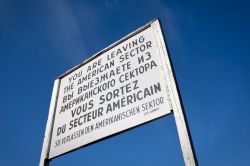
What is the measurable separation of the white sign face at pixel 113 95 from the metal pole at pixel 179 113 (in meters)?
0.05

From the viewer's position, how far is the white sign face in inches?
104

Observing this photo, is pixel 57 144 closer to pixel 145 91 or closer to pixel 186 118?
pixel 145 91

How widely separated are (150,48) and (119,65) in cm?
50

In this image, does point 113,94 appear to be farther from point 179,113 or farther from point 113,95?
point 179,113

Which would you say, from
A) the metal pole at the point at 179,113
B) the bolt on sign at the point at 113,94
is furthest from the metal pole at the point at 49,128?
the metal pole at the point at 179,113

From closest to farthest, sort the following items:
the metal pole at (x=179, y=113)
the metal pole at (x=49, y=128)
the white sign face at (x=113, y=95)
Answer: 1. the metal pole at (x=179, y=113)
2. the white sign face at (x=113, y=95)
3. the metal pole at (x=49, y=128)

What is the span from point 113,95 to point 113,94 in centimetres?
2

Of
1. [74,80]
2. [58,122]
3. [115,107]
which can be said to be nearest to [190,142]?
[115,107]

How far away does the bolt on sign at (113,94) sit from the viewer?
2.63m

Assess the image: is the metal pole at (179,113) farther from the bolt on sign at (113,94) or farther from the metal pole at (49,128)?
the metal pole at (49,128)

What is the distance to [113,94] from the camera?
304 cm

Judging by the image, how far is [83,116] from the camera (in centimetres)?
317

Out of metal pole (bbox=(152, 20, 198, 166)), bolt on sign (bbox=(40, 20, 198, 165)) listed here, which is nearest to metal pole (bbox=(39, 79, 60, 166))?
bolt on sign (bbox=(40, 20, 198, 165))

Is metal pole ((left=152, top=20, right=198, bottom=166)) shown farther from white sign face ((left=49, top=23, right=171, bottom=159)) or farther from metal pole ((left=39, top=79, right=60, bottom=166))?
metal pole ((left=39, top=79, right=60, bottom=166))
